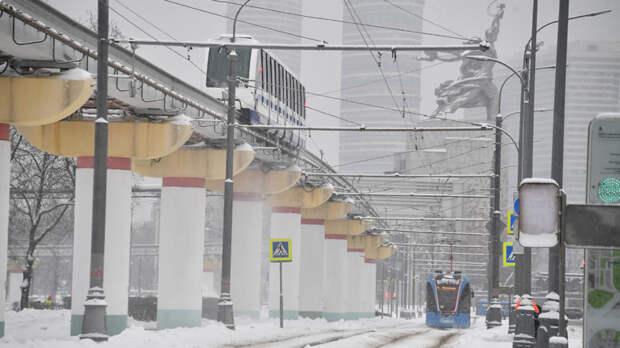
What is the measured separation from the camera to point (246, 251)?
51.8m

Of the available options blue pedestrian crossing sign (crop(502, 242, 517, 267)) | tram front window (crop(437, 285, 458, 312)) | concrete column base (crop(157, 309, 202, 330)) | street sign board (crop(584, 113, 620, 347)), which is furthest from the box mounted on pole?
tram front window (crop(437, 285, 458, 312))

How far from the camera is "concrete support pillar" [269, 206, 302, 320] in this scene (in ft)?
195

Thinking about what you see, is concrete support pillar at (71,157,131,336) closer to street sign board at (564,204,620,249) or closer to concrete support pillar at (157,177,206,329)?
concrete support pillar at (157,177,206,329)

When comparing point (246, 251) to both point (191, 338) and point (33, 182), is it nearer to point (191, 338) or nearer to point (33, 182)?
point (33, 182)

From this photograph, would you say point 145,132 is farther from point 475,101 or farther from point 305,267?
point 475,101

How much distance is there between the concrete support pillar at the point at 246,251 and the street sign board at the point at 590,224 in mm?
43083

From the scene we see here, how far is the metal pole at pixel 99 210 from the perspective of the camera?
22.9 meters

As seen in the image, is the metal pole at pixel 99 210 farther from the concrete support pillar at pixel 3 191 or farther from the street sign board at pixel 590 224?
the street sign board at pixel 590 224

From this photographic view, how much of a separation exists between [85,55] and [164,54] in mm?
58557

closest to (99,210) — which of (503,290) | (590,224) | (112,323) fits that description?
(112,323)

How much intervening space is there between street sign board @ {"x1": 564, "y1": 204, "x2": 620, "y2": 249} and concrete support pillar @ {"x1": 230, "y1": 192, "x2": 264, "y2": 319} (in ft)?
Result: 141

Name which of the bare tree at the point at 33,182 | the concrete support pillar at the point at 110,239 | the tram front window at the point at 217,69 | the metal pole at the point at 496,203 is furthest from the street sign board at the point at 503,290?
the bare tree at the point at 33,182

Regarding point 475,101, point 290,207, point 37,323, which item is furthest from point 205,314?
point 475,101

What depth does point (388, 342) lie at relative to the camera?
3434 centimetres
